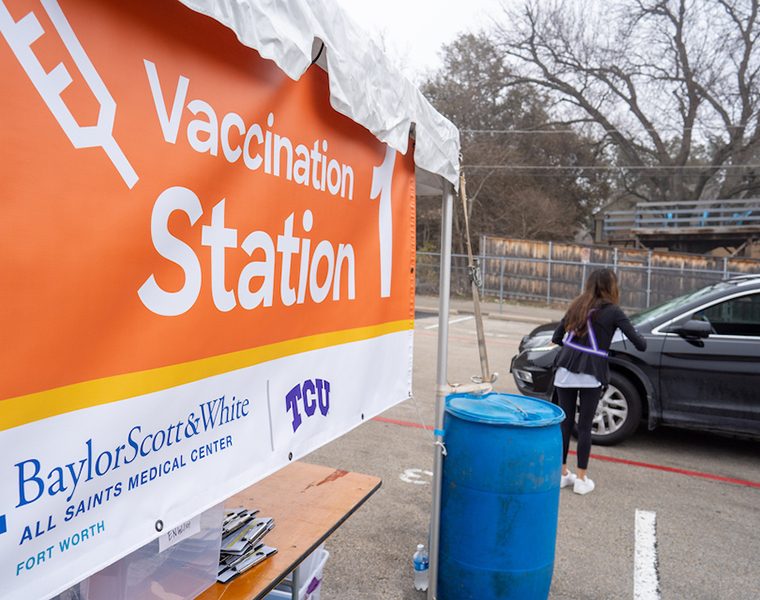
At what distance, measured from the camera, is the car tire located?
556 cm

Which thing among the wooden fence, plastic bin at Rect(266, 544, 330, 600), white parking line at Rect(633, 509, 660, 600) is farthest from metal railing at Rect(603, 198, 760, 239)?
plastic bin at Rect(266, 544, 330, 600)

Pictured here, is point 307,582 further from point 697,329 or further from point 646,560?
point 697,329

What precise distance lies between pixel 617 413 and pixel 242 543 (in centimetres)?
449

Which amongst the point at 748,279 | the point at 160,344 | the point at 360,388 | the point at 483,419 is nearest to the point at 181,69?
the point at 160,344

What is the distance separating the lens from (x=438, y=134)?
9.73ft

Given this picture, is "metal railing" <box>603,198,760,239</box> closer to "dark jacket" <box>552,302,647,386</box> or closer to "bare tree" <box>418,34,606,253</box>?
"bare tree" <box>418,34,606,253</box>

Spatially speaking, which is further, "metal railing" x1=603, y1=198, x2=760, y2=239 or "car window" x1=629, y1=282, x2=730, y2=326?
"metal railing" x1=603, y1=198, x2=760, y2=239

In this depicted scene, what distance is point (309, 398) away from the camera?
218 cm

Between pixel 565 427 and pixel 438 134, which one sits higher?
pixel 438 134

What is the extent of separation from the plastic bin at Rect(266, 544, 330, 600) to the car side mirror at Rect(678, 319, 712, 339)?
4.13 m

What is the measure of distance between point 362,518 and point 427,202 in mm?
28891

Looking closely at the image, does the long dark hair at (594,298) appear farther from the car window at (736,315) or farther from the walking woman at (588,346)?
the car window at (736,315)

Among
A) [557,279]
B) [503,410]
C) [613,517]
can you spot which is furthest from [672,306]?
[557,279]

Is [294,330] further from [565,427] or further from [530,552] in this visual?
[565,427]
